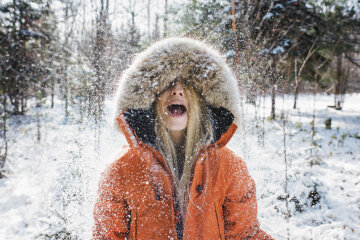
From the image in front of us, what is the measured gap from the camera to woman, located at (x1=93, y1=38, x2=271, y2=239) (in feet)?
4.04

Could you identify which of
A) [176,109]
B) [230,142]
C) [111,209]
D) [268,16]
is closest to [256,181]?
[230,142]

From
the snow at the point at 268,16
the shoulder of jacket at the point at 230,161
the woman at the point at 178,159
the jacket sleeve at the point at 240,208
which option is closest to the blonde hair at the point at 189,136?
the woman at the point at 178,159

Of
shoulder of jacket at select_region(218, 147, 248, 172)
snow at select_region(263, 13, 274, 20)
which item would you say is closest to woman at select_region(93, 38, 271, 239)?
shoulder of jacket at select_region(218, 147, 248, 172)

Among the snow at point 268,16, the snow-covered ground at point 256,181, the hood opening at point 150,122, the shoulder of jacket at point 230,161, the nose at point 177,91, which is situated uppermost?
the snow at point 268,16

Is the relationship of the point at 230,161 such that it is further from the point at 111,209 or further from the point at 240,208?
the point at 111,209

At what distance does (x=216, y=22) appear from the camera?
13.5ft

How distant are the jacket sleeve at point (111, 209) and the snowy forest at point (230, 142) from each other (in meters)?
0.13

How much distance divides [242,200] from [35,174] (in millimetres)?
4359

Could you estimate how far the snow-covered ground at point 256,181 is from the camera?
2660 mm

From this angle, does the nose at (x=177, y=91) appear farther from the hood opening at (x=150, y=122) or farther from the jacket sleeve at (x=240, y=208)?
the jacket sleeve at (x=240, y=208)

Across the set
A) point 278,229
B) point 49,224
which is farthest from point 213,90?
point 49,224

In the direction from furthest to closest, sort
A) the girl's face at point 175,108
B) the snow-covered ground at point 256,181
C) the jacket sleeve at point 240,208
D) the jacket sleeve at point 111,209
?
the snow-covered ground at point 256,181 < the girl's face at point 175,108 < the jacket sleeve at point 240,208 < the jacket sleeve at point 111,209

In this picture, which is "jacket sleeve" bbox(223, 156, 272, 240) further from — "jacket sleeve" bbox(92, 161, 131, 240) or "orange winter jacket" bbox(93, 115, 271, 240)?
"jacket sleeve" bbox(92, 161, 131, 240)

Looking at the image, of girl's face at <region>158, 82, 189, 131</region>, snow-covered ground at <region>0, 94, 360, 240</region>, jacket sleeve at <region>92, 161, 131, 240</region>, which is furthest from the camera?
snow-covered ground at <region>0, 94, 360, 240</region>
